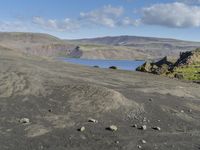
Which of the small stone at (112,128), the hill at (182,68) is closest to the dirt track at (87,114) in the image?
the small stone at (112,128)

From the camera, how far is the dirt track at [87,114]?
2114 cm

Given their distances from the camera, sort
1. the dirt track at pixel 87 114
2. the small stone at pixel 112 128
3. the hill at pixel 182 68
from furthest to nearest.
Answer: the hill at pixel 182 68 < the small stone at pixel 112 128 < the dirt track at pixel 87 114

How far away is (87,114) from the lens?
1009 inches

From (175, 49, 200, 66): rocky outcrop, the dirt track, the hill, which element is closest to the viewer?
the dirt track

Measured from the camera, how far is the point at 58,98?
1117 inches

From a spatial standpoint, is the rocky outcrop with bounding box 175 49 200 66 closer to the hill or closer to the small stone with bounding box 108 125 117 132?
the hill

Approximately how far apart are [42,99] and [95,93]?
3.29 meters

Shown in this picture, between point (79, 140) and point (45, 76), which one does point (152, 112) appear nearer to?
point (79, 140)

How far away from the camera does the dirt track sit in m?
21.1

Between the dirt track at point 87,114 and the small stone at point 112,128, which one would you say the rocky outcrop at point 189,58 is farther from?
the small stone at point 112,128

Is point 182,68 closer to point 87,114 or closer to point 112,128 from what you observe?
point 87,114

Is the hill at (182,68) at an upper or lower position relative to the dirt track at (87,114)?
lower

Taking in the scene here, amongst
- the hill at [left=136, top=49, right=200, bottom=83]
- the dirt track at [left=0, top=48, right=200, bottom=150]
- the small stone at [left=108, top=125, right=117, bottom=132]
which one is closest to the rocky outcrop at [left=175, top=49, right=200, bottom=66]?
the hill at [left=136, top=49, right=200, bottom=83]

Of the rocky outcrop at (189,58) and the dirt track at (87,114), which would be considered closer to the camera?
the dirt track at (87,114)
